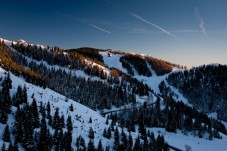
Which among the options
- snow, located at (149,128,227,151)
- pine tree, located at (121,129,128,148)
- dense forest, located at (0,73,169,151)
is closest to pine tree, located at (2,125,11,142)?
dense forest, located at (0,73,169,151)

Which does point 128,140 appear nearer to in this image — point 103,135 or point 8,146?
point 103,135

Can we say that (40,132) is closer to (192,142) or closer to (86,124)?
(86,124)

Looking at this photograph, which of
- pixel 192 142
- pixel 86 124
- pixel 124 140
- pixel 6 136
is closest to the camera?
pixel 6 136

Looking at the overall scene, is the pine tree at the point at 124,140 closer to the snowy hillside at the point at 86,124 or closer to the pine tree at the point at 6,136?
the snowy hillside at the point at 86,124

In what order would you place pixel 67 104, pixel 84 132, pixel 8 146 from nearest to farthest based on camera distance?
pixel 8 146, pixel 84 132, pixel 67 104

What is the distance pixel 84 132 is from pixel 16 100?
2094cm

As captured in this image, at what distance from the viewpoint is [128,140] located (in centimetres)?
7988

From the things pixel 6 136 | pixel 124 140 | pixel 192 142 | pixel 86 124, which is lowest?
pixel 192 142

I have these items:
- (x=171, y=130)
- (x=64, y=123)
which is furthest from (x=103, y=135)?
(x=171, y=130)

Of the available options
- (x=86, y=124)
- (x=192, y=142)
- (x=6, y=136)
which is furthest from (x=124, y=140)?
(x=192, y=142)

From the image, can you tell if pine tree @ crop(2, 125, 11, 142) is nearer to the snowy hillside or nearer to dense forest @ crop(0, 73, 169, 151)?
dense forest @ crop(0, 73, 169, 151)

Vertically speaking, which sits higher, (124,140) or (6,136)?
(6,136)

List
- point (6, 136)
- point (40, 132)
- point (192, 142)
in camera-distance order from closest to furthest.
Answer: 1. point (6, 136)
2. point (40, 132)
3. point (192, 142)

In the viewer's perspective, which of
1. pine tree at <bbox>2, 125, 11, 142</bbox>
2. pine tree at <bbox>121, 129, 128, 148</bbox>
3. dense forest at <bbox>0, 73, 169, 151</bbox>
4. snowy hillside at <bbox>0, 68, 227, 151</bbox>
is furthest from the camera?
snowy hillside at <bbox>0, 68, 227, 151</bbox>
